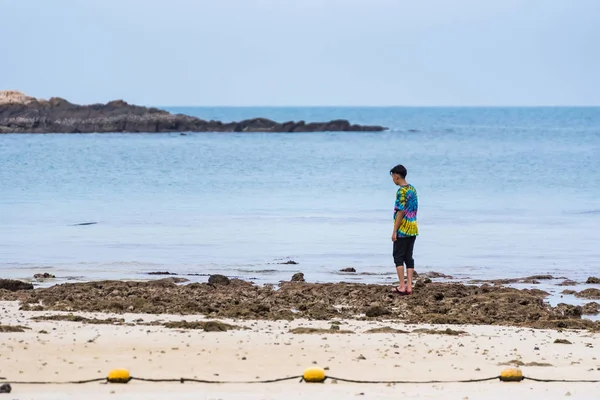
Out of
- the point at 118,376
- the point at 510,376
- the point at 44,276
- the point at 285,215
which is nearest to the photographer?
the point at 118,376

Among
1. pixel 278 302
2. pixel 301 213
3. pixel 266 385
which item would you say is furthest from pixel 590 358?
pixel 301 213

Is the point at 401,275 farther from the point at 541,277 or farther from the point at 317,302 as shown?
the point at 541,277

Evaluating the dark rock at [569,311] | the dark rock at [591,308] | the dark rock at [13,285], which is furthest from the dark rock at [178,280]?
the dark rock at [591,308]

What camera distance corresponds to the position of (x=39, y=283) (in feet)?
47.5

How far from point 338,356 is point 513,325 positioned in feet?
9.39

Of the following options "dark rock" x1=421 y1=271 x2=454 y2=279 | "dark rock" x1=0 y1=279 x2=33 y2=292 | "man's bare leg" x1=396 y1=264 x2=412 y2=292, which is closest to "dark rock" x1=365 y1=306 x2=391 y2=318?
"man's bare leg" x1=396 y1=264 x2=412 y2=292

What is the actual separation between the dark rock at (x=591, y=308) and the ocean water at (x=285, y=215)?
3260mm

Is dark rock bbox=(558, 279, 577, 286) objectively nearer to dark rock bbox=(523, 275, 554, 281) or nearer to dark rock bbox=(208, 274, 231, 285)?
dark rock bbox=(523, 275, 554, 281)

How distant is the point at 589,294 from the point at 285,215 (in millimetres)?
13261

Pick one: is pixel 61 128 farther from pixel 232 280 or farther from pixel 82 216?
pixel 232 280

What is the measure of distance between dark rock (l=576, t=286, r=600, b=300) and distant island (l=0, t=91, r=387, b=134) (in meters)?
88.5

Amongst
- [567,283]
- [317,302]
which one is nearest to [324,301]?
[317,302]

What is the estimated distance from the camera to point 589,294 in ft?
45.0

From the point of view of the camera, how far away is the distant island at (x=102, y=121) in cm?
9956
